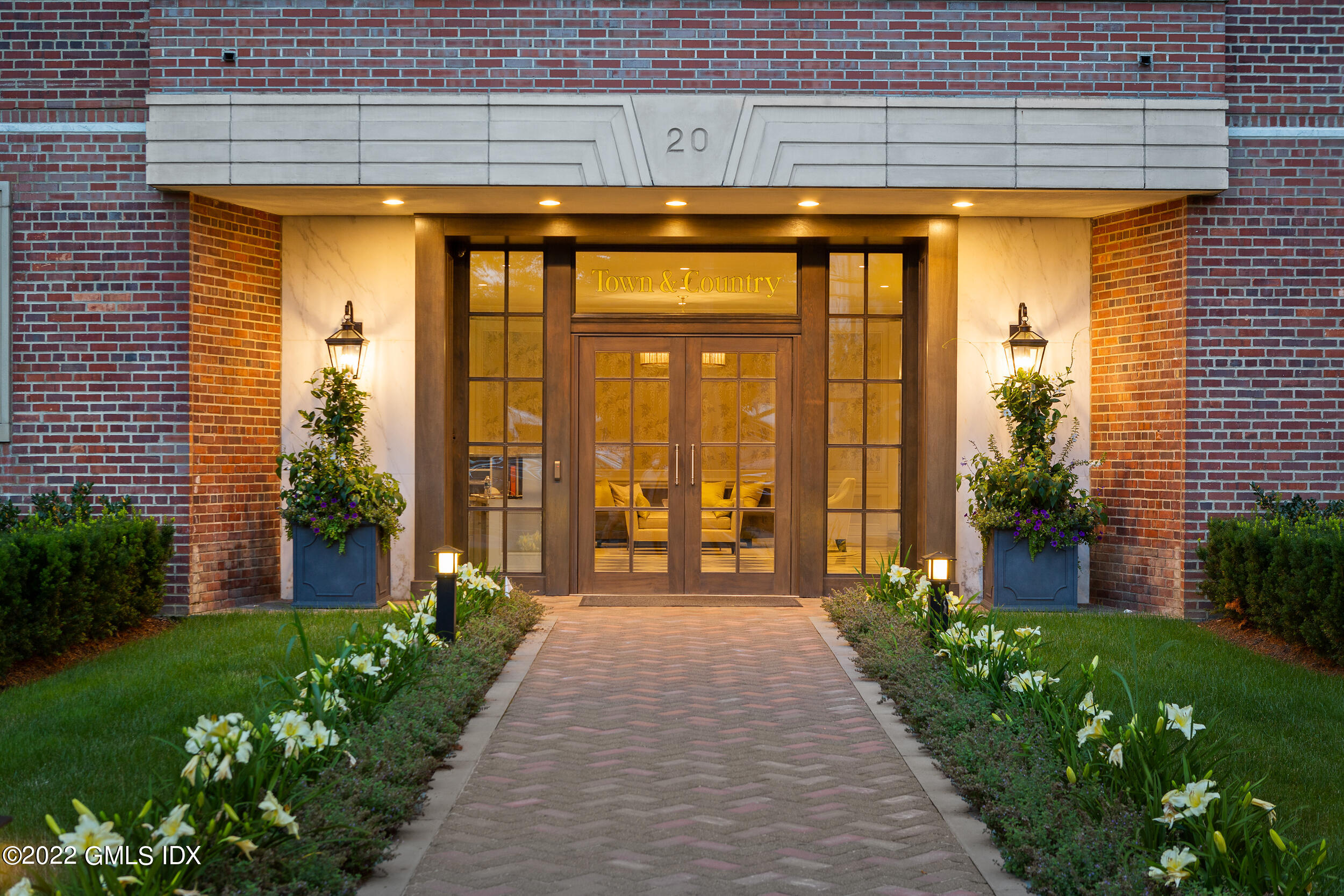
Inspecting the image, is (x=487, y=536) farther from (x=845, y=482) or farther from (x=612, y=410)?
(x=845, y=482)

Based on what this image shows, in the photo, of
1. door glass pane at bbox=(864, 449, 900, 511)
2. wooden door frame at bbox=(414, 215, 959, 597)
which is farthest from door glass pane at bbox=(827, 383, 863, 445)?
door glass pane at bbox=(864, 449, 900, 511)

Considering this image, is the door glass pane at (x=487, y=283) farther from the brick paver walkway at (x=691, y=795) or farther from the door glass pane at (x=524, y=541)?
the brick paver walkway at (x=691, y=795)

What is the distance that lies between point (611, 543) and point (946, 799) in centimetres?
598

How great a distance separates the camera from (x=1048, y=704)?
15.9 feet

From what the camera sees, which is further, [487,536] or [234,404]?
[487,536]

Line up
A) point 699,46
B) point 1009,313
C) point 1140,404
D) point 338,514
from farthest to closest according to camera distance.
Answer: point 1009,313
point 1140,404
point 338,514
point 699,46

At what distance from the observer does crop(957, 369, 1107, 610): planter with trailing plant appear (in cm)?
927

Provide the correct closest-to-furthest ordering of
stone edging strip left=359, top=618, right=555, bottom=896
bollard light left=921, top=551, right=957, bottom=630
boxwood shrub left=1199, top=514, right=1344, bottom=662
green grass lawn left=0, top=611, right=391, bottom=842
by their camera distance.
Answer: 1. stone edging strip left=359, top=618, right=555, bottom=896
2. green grass lawn left=0, top=611, right=391, bottom=842
3. bollard light left=921, top=551, right=957, bottom=630
4. boxwood shrub left=1199, top=514, right=1344, bottom=662

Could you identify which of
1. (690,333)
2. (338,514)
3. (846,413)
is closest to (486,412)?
(338,514)

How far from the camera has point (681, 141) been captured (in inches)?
342

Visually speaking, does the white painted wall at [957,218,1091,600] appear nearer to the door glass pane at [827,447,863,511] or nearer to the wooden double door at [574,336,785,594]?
the door glass pane at [827,447,863,511]

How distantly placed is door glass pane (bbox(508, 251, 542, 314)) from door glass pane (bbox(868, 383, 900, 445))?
10.2ft

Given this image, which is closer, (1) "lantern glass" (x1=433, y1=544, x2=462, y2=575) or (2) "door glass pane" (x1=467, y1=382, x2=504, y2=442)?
(1) "lantern glass" (x1=433, y1=544, x2=462, y2=575)

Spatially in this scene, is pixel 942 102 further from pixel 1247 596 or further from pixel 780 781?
pixel 780 781
